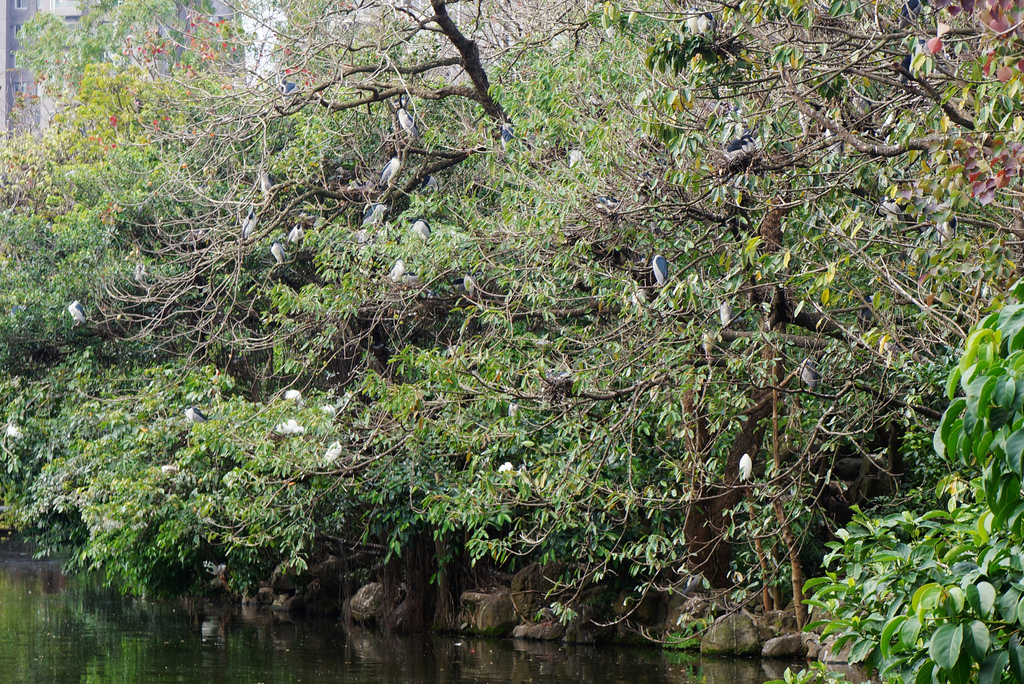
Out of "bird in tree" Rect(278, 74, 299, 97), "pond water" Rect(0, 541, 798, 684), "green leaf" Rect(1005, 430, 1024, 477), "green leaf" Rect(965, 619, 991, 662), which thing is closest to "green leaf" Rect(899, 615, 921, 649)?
"green leaf" Rect(965, 619, 991, 662)

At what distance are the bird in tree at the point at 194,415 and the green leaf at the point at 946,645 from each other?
802 centimetres

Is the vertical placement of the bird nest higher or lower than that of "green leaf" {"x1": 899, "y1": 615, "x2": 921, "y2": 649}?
higher

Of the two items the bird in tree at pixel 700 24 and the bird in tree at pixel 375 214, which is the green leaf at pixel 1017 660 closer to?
the bird in tree at pixel 700 24

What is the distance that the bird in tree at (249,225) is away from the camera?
9352mm

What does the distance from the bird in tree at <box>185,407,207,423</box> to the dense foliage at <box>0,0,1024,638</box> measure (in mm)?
281

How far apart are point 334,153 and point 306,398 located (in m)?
2.60

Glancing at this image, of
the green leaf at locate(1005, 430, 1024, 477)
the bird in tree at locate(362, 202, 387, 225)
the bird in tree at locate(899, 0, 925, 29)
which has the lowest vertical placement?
the green leaf at locate(1005, 430, 1024, 477)

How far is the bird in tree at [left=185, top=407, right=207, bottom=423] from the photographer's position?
370 inches

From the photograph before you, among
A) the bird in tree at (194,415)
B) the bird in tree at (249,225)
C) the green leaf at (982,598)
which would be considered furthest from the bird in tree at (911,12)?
the bird in tree at (194,415)

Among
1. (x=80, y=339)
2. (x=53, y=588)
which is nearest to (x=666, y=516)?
(x=80, y=339)

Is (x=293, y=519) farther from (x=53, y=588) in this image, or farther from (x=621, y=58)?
(x=53, y=588)

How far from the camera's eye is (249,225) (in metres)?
9.34

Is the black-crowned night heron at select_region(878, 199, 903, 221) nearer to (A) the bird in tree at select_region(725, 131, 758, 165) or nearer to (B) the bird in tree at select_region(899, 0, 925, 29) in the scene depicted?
(A) the bird in tree at select_region(725, 131, 758, 165)

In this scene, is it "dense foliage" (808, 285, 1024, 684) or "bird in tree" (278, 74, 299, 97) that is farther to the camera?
"bird in tree" (278, 74, 299, 97)
